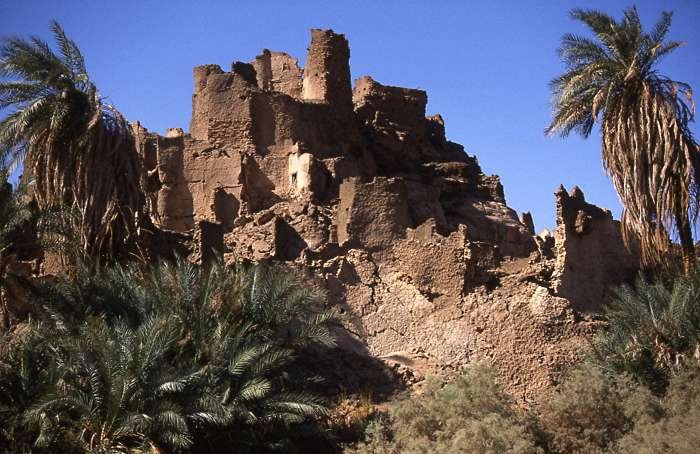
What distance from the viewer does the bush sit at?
23.5m

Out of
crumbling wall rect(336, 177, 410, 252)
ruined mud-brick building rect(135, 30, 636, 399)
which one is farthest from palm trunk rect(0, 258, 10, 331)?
crumbling wall rect(336, 177, 410, 252)

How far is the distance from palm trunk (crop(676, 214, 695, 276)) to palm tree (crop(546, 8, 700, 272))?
0.8 inches

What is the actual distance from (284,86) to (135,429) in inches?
671

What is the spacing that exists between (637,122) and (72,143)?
1170 centimetres

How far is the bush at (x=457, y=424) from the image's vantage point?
23.5 metres

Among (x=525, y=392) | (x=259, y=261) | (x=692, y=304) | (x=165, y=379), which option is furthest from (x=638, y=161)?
(x=165, y=379)

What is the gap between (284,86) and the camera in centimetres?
3728

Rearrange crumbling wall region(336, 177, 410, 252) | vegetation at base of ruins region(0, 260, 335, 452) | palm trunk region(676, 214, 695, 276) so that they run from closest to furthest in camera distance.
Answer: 1. vegetation at base of ruins region(0, 260, 335, 452)
2. palm trunk region(676, 214, 695, 276)
3. crumbling wall region(336, 177, 410, 252)

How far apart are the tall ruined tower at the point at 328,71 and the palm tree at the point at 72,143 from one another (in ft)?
27.3

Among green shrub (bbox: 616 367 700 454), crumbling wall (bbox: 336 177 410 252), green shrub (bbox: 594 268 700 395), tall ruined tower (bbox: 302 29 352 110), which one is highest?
tall ruined tower (bbox: 302 29 352 110)

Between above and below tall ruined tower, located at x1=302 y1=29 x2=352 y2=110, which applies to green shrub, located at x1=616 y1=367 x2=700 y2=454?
below

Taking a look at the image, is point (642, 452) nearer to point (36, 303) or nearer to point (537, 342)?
point (537, 342)

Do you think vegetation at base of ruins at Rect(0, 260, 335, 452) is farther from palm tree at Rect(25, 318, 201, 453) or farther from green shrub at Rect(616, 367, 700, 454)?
green shrub at Rect(616, 367, 700, 454)

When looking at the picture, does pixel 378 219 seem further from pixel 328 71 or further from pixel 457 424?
pixel 328 71
